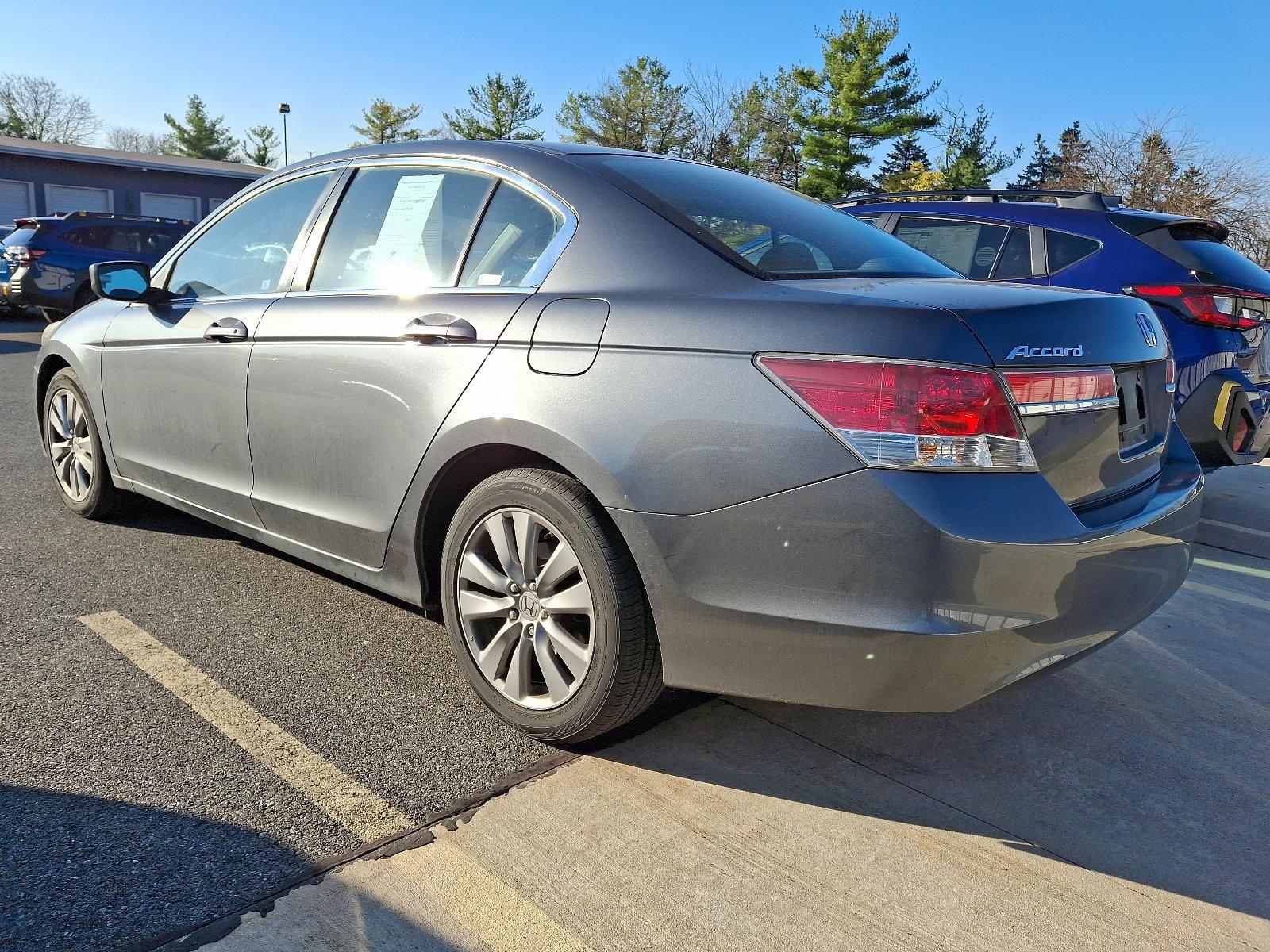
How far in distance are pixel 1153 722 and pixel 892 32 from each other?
43.9m

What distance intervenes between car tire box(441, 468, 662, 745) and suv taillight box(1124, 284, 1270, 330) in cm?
365

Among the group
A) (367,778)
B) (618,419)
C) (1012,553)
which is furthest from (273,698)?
(1012,553)

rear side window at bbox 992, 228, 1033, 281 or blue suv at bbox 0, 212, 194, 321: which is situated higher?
rear side window at bbox 992, 228, 1033, 281

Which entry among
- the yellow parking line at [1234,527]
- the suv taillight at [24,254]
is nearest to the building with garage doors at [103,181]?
the suv taillight at [24,254]

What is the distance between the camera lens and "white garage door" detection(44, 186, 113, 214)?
3089 cm

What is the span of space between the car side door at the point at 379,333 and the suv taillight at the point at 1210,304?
11.4 feet

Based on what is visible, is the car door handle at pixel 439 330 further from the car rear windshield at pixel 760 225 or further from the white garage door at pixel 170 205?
the white garage door at pixel 170 205

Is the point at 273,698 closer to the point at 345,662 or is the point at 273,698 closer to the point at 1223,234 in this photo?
the point at 345,662

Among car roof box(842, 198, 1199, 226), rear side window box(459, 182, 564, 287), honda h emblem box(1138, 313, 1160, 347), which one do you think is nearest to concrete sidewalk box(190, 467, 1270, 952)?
honda h emblem box(1138, 313, 1160, 347)

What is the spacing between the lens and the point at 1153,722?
2.98 meters

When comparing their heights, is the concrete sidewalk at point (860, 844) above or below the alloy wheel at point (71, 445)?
below

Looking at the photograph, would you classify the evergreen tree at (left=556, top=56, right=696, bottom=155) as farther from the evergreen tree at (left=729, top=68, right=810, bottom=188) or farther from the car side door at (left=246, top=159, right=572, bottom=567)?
the car side door at (left=246, top=159, right=572, bottom=567)

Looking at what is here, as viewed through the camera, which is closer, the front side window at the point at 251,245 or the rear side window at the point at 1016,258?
the front side window at the point at 251,245

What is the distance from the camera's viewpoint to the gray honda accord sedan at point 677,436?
2.04 m
